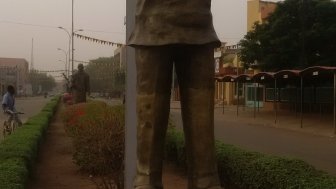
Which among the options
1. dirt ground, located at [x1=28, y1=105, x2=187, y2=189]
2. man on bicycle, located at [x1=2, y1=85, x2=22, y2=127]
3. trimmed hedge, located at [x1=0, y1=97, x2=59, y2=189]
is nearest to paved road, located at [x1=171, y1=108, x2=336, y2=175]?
dirt ground, located at [x1=28, y1=105, x2=187, y2=189]

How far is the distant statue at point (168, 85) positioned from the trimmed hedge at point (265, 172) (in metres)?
2.27

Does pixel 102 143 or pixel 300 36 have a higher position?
pixel 300 36

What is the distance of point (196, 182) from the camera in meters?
3.21

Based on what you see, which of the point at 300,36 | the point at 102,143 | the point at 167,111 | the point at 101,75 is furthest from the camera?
the point at 101,75

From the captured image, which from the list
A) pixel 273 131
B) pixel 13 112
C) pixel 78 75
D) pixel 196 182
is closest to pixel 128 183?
pixel 196 182

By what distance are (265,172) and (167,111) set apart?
3.27 meters

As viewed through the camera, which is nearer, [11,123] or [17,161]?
[17,161]

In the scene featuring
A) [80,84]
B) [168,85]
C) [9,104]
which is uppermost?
[80,84]

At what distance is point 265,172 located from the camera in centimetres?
623

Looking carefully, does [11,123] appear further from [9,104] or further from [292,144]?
[292,144]

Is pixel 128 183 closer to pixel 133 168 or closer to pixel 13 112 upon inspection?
pixel 133 168

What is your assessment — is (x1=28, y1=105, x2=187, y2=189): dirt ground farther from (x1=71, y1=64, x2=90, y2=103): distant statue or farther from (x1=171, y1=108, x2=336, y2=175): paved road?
(x1=171, y1=108, x2=336, y2=175): paved road

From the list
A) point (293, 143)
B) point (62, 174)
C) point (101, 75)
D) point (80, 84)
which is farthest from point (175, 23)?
point (101, 75)

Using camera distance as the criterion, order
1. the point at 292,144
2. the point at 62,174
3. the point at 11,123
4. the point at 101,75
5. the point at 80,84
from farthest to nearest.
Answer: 1. the point at 101,75
2. the point at 11,123
3. the point at 292,144
4. the point at 80,84
5. the point at 62,174
